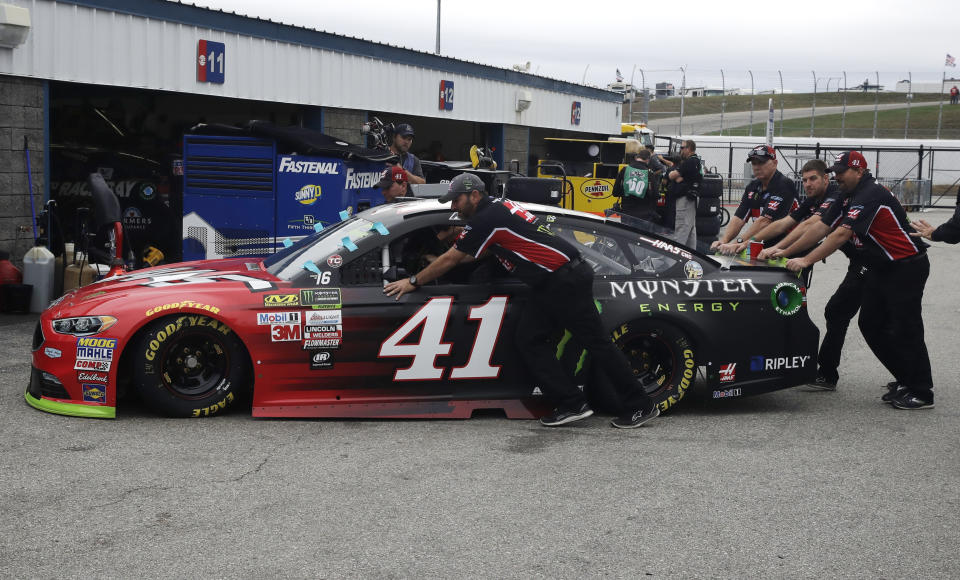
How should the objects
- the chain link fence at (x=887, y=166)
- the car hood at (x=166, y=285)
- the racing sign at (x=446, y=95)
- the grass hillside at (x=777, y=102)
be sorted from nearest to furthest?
1. the car hood at (x=166, y=285)
2. the racing sign at (x=446, y=95)
3. the chain link fence at (x=887, y=166)
4. the grass hillside at (x=777, y=102)

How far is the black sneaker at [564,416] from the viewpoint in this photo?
6.25m

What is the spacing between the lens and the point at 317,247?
6.58 metres

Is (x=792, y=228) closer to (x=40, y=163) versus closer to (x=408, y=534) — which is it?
(x=408, y=534)

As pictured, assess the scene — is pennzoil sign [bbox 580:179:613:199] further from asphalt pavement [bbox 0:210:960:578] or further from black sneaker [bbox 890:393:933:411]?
asphalt pavement [bbox 0:210:960:578]

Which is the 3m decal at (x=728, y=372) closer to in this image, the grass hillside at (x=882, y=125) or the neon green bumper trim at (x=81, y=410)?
the neon green bumper trim at (x=81, y=410)

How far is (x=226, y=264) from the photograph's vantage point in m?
6.92

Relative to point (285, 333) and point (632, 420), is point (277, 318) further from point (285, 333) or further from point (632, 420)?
point (632, 420)

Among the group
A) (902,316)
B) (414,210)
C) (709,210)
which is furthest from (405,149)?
(709,210)

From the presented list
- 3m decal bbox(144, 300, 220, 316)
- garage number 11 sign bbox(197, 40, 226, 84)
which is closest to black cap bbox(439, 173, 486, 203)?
3m decal bbox(144, 300, 220, 316)

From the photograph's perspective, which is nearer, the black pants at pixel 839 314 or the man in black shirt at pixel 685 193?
the black pants at pixel 839 314

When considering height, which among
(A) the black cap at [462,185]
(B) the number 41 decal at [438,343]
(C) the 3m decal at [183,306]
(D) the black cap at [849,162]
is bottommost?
(B) the number 41 decal at [438,343]

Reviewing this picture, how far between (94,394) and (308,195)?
205 inches

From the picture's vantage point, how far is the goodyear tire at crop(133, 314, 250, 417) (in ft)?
19.4

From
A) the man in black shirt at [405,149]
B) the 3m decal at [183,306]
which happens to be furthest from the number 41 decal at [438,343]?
the man in black shirt at [405,149]
